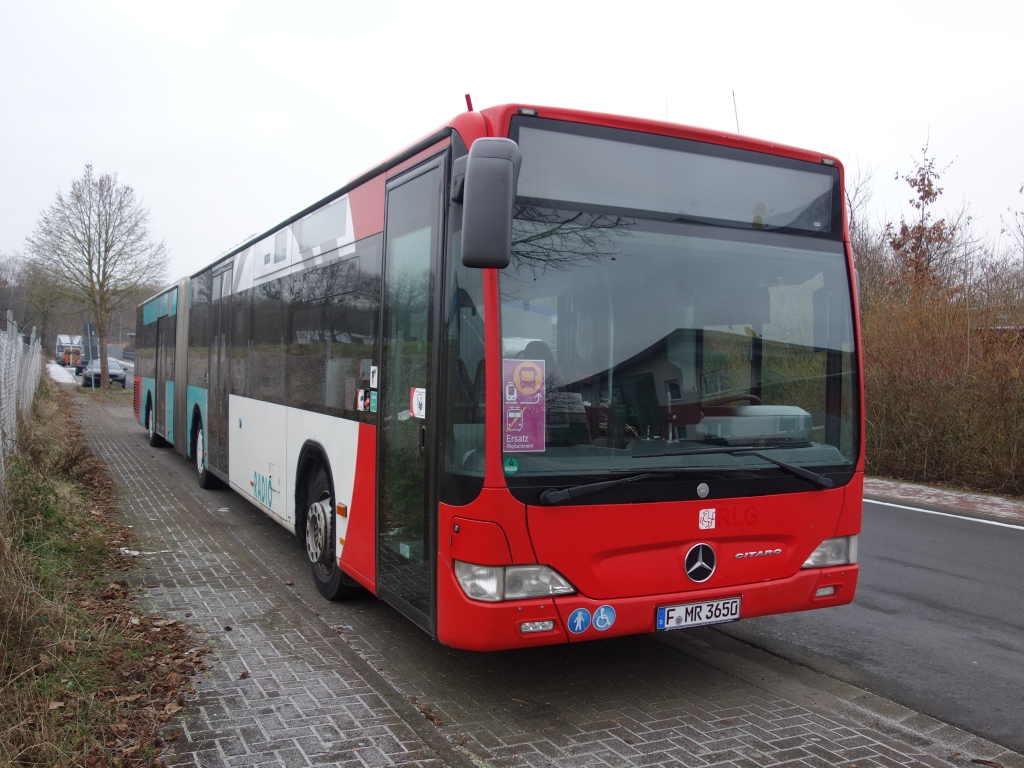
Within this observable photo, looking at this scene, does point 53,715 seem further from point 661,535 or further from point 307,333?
point 307,333

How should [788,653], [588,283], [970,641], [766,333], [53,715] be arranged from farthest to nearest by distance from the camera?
1. [970,641]
2. [788,653]
3. [766,333]
4. [588,283]
5. [53,715]

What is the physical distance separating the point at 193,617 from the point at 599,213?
3.90 meters

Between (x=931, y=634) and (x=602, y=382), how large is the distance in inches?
142

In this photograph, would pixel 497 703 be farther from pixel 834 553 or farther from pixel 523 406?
pixel 834 553

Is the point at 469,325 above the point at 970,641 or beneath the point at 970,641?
above

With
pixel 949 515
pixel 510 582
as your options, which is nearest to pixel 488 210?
pixel 510 582

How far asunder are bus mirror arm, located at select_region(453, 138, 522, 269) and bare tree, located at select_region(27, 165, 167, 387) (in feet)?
104

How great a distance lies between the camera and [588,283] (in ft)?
13.9

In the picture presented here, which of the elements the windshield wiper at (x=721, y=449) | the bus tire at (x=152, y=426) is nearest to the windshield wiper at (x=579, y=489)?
the windshield wiper at (x=721, y=449)

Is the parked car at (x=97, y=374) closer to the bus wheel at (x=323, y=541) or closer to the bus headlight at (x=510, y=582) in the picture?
the bus wheel at (x=323, y=541)

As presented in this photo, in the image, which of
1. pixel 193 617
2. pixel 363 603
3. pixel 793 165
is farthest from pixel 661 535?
pixel 193 617

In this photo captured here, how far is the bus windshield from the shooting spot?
4.11 m

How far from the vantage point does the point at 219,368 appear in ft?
33.7

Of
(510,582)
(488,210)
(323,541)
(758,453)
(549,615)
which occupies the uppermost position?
(488,210)
